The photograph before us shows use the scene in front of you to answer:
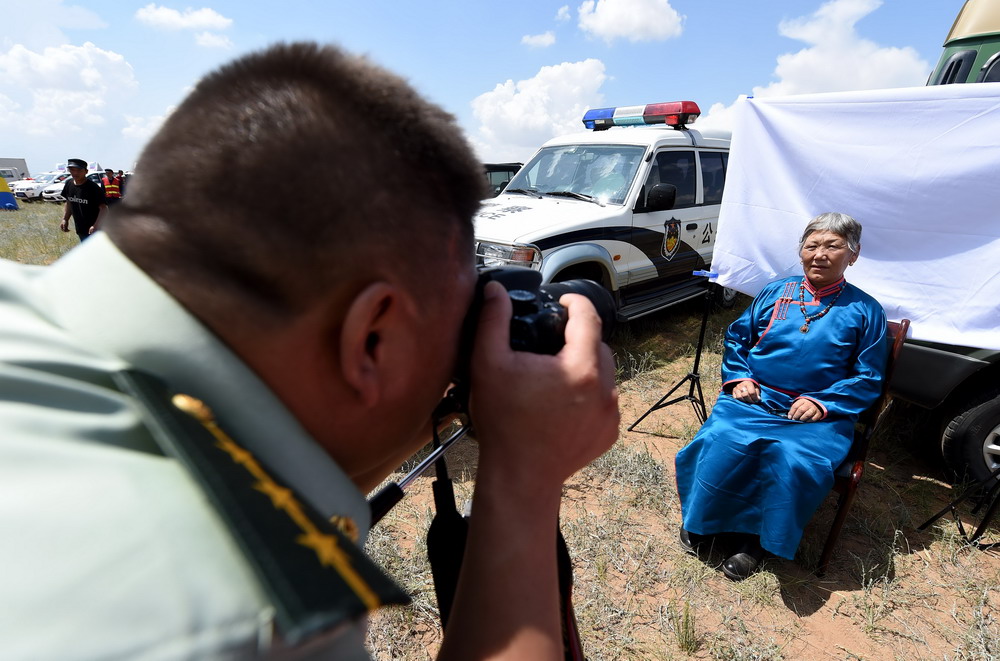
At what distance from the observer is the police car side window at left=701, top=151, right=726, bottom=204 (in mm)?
5906

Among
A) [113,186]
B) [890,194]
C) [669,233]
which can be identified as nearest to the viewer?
[890,194]

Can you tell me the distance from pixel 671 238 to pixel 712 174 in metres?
1.11

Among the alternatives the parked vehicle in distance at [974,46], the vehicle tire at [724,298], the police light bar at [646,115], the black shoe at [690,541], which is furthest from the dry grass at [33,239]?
the parked vehicle in distance at [974,46]

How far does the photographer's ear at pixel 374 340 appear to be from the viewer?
2.08ft

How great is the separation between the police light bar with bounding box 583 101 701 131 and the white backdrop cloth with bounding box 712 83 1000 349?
203cm

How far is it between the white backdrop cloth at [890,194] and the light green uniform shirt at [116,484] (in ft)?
11.9

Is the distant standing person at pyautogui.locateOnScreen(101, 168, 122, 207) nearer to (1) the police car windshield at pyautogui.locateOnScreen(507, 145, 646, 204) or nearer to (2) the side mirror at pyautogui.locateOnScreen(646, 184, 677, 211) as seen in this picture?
(1) the police car windshield at pyautogui.locateOnScreen(507, 145, 646, 204)

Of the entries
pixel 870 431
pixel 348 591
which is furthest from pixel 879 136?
pixel 348 591

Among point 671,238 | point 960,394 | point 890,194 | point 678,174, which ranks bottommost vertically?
point 960,394

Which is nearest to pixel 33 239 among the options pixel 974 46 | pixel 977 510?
pixel 977 510

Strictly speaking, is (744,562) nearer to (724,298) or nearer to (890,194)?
(890,194)

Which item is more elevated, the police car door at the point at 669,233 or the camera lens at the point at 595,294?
the camera lens at the point at 595,294

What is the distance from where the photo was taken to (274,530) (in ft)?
1.42

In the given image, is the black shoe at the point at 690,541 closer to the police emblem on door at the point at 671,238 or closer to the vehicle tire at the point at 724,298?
the police emblem on door at the point at 671,238
